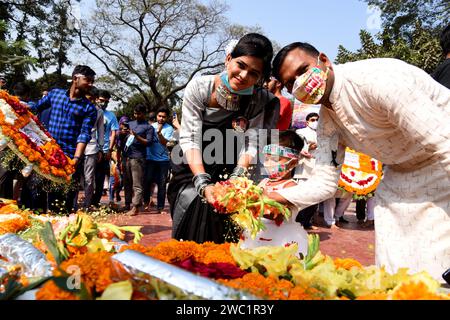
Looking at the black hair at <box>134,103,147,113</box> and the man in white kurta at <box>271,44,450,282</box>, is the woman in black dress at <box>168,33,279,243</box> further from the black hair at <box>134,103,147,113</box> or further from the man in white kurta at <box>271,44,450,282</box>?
the black hair at <box>134,103,147,113</box>

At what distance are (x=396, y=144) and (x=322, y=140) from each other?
410 millimetres

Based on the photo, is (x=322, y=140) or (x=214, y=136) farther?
(x=214, y=136)

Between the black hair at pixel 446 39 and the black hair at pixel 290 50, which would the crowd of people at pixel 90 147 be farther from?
the black hair at pixel 446 39

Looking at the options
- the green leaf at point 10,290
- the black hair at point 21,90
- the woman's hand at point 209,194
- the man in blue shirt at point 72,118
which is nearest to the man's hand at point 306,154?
the man in blue shirt at point 72,118

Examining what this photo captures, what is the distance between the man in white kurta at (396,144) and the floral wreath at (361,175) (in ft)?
16.5

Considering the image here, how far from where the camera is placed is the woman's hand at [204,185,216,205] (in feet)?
7.52

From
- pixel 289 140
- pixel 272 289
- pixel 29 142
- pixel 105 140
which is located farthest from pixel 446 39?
pixel 105 140

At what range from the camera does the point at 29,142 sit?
12.3 feet

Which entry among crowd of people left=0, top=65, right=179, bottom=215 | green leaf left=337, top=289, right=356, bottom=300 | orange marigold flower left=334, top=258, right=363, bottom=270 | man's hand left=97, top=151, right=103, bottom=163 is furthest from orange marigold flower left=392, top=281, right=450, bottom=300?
man's hand left=97, top=151, right=103, bottom=163

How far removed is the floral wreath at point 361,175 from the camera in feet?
23.1

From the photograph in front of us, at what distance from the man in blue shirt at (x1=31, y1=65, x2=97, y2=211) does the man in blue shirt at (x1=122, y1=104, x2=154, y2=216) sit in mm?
2483

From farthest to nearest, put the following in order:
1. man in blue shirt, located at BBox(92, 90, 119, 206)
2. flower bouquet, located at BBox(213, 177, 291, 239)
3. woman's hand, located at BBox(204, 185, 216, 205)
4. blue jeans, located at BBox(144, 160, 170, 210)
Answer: blue jeans, located at BBox(144, 160, 170, 210) < man in blue shirt, located at BBox(92, 90, 119, 206) < woman's hand, located at BBox(204, 185, 216, 205) < flower bouquet, located at BBox(213, 177, 291, 239)

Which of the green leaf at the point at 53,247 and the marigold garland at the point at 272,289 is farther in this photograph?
the green leaf at the point at 53,247

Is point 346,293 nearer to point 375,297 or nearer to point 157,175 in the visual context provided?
point 375,297
